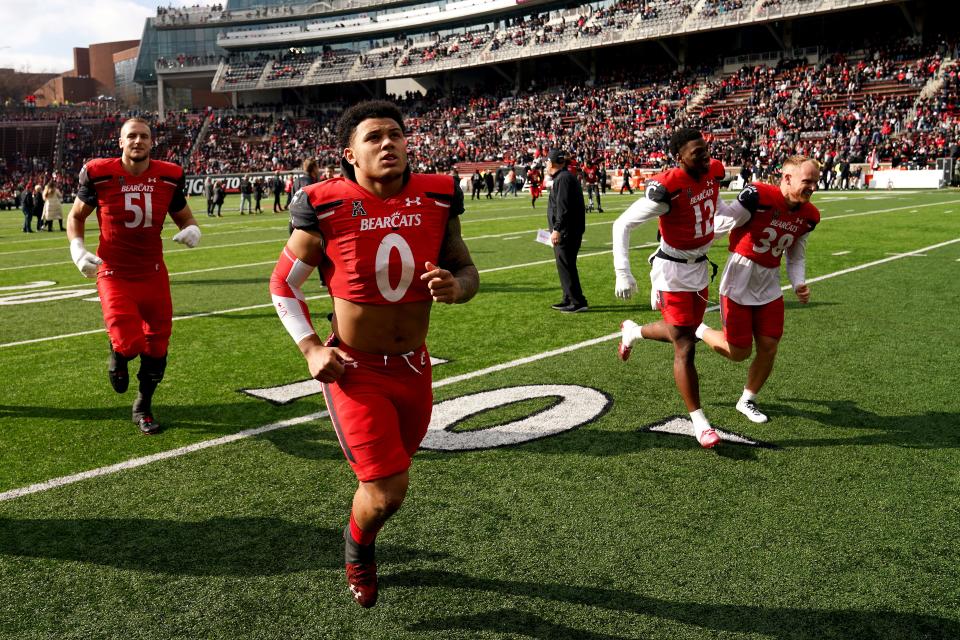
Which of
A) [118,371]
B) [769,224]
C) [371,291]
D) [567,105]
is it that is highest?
[567,105]

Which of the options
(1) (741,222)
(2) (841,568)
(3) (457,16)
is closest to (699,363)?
(1) (741,222)

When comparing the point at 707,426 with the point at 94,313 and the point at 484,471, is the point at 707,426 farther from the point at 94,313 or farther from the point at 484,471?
the point at 94,313

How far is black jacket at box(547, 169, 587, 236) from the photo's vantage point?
9969 millimetres

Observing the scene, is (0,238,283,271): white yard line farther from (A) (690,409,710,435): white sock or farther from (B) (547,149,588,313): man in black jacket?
(A) (690,409,710,435): white sock

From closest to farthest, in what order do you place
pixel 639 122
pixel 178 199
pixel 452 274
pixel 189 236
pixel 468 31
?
pixel 452 274, pixel 189 236, pixel 178 199, pixel 639 122, pixel 468 31

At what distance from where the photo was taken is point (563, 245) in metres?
9.96

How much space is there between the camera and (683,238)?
5.34 m

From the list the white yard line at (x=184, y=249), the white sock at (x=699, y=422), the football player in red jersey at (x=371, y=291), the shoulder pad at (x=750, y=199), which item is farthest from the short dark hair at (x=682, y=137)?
the white yard line at (x=184, y=249)

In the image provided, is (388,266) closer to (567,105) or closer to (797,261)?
(797,261)

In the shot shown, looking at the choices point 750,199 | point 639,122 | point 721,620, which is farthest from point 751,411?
point 639,122

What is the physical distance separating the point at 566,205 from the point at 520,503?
6266mm

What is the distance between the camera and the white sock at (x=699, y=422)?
5.06 metres

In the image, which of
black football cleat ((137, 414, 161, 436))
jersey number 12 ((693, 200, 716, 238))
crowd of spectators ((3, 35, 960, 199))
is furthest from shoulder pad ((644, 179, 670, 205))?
crowd of spectators ((3, 35, 960, 199))

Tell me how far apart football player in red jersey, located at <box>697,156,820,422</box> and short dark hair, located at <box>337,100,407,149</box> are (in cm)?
292
